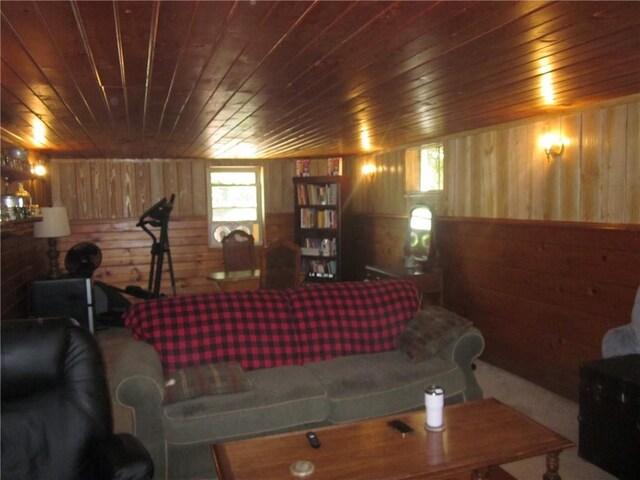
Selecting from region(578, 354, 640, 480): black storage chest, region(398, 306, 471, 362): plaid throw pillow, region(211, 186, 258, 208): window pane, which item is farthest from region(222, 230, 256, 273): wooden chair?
region(578, 354, 640, 480): black storage chest

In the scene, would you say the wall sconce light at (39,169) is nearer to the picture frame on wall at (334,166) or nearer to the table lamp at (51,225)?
the table lamp at (51,225)

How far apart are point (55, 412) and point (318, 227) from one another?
5445 millimetres

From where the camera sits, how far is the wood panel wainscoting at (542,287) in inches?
→ 130

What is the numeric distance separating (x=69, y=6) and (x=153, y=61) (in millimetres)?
606

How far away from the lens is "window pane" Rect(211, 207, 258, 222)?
737cm

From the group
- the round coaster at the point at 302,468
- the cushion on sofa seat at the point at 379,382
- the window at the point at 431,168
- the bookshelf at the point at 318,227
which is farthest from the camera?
the bookshelf at the point at 318,227

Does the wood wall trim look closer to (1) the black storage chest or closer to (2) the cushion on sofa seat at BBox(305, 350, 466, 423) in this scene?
(1) the black storage chest

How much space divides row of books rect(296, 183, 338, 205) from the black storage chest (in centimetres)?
463

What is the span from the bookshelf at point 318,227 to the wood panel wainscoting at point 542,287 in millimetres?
2289

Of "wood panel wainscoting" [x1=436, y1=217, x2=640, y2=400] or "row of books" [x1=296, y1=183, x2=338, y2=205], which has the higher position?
"row of books" [x1=296, y1=183, x2=338, y2=205]

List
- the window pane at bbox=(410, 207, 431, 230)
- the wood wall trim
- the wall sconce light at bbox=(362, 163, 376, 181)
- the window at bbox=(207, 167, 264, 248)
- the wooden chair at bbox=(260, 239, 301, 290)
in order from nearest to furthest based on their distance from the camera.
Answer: the wood wall trim
the wooden chair at bbox=(260, 239, 301, 290)
the window pane at bbox=(410, 207, 431, 230)
the wall sconce light at bbox=(362, 163, 376, 181)
the window at bbox=(207, 167, 264, 248)

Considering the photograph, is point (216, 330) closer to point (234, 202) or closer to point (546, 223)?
point (546, 223)

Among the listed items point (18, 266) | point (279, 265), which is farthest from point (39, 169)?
point (279, 265)

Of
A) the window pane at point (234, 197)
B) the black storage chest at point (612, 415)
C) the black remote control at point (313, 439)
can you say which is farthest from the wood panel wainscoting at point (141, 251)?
the black storage chest at point (612, 415)
